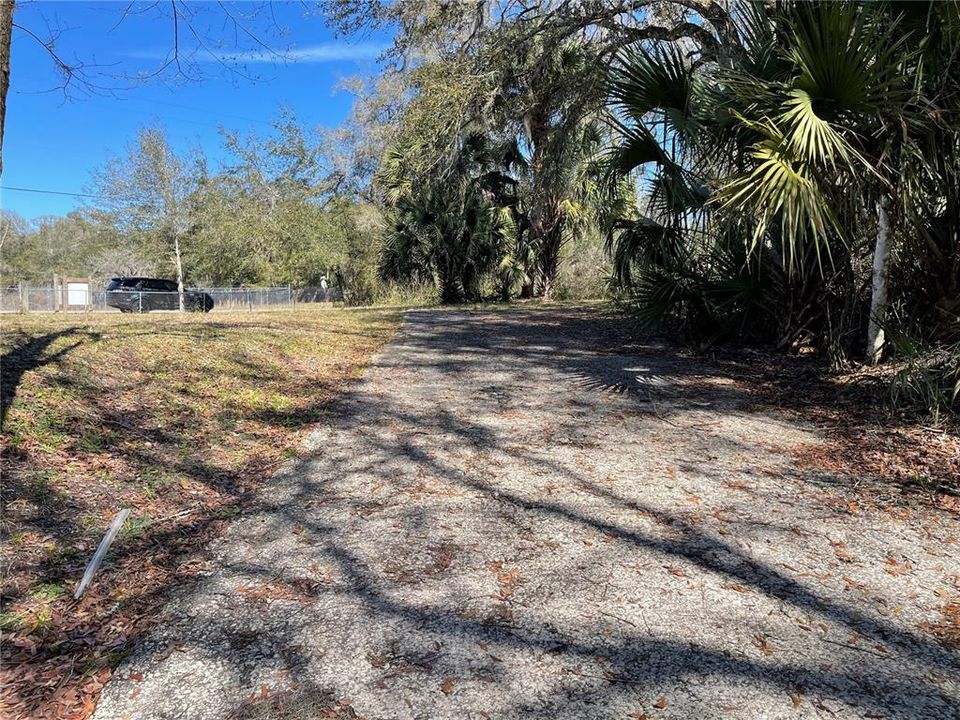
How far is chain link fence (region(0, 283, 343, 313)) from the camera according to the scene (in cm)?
2177

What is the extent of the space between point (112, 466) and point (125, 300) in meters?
22.4

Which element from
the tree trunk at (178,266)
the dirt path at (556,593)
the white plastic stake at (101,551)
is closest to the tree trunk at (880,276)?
the dirt path at (556,593)

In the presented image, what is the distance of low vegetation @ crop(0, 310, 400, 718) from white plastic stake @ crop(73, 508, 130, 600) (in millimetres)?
38

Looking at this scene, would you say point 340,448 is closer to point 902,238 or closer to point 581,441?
point 581,441

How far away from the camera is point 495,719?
199 cm

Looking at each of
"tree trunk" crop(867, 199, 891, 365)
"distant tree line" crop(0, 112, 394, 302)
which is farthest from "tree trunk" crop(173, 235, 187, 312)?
"tree trunk" crop(867, 199, 891, 365)

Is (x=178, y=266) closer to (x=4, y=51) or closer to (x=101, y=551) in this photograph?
(x=4, y=51)

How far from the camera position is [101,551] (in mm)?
2902

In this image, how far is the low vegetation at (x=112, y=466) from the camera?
2412mm

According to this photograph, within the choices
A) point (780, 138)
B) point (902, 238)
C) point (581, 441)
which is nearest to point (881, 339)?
point (902, 238)

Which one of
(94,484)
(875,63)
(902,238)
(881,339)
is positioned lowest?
(94,484)

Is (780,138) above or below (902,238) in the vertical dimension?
above

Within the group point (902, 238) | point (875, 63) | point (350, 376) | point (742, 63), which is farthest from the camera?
point (350, 376)

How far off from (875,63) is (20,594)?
6.20m
